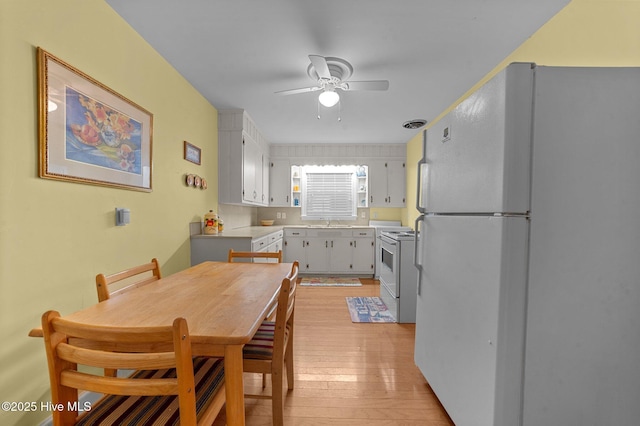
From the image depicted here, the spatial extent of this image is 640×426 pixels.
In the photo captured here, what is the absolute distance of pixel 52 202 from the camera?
4.21 ft

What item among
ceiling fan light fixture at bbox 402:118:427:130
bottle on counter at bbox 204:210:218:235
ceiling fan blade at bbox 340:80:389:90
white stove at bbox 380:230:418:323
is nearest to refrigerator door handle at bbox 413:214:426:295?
white stove at bbox 380:230:418:323

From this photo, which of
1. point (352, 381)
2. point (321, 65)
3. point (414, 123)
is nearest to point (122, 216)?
point (321, 65)

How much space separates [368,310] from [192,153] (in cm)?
258

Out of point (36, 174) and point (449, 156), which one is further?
point (449, 156)

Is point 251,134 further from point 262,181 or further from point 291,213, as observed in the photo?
point 291,213

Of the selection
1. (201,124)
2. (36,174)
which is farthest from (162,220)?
(201,124)

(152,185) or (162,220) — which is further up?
(152,185)

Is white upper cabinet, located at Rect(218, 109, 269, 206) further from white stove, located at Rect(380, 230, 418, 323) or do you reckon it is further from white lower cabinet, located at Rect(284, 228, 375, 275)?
white stove, located at Rect(380, 230, 418, 323)

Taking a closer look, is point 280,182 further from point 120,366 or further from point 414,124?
point 120,366

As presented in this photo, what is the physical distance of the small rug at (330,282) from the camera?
4045 mm

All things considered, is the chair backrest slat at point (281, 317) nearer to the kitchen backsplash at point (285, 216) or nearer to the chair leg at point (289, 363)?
the chair leg at point (289, 363)

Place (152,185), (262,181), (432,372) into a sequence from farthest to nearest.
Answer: (262,181) < (152,185) < (432,372)

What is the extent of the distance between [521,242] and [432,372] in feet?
3.31

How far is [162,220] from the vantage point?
2.17 m
